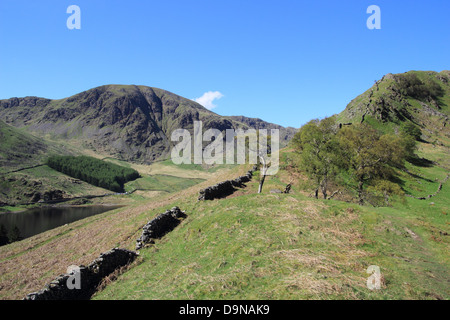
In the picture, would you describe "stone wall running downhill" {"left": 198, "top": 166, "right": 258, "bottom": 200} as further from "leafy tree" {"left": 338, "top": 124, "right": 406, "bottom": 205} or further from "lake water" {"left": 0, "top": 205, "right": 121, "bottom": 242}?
"lake water" {"left": 0, "top": 205, "right": 121, "bottom": 242}

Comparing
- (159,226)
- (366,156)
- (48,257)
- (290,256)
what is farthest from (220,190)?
(48,257)

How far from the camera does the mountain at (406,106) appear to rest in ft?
279

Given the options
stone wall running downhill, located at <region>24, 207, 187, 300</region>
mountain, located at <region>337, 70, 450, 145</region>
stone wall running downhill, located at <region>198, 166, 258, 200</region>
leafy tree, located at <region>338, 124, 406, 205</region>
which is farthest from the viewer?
mountain, located at <region>337, 70, 450, 145</region>

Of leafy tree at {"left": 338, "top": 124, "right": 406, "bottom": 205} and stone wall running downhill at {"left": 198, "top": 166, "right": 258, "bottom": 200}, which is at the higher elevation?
leafy tree at {"left": 338, "top": 124, "right": 406, "bottom": 205}

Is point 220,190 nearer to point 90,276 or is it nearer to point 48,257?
point 90,276

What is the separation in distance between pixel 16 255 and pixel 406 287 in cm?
5315

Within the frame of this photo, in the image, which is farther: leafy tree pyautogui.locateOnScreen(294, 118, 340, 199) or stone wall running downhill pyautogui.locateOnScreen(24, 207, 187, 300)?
leafy tree pyautogui.locateOnScreen(294, 118, 340, 199)

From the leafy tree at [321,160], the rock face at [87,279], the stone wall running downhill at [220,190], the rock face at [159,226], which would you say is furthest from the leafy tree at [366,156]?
the rock face at [87,279]

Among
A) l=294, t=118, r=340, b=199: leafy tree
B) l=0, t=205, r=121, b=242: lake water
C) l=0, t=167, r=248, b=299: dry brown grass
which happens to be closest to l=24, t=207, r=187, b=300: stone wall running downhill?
l=0, t=167, r=248, b=299: dry brown grass

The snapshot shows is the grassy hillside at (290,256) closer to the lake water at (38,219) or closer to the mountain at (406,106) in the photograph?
the mountain at (406,106)

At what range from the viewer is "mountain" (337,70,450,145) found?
279 feet

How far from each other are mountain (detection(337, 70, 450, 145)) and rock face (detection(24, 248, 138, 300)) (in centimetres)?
8114
